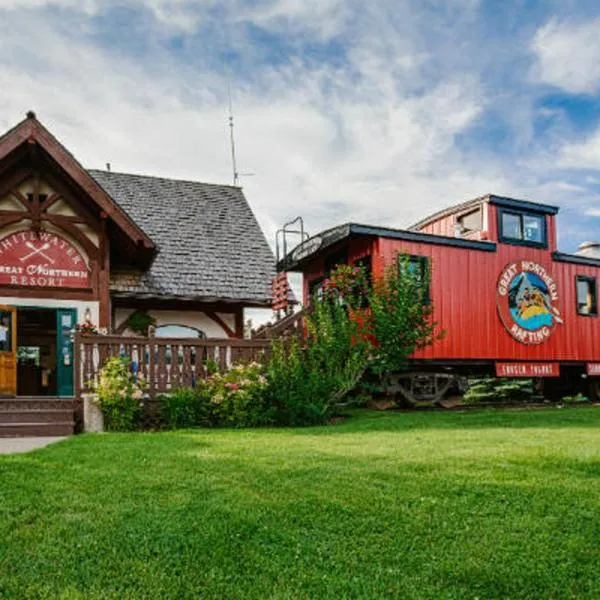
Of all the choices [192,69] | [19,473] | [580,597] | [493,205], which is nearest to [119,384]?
[19,473]

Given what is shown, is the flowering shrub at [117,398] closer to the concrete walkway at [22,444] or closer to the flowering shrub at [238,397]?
the concrete walkway at [22,444]

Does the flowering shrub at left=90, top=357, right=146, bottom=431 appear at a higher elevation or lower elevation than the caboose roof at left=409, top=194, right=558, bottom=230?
lower

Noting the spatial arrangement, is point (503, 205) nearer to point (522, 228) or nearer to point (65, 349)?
point (522, 228)

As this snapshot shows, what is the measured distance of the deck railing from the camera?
10.0 meters

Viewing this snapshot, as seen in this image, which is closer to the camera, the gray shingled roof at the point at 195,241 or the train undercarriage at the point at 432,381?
the train undercarriage at the point at 432,381

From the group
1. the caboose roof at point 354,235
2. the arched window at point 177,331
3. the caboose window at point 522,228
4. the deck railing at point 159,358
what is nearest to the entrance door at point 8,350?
the deck railing at point 159,358

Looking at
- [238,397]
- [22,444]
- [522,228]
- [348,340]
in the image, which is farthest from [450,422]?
[522,228]

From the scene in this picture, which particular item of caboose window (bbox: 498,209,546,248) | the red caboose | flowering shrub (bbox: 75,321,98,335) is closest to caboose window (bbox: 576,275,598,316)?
the red caboose

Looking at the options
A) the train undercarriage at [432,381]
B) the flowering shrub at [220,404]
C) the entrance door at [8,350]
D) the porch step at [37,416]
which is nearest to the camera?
the flowering shrub at [220,404]

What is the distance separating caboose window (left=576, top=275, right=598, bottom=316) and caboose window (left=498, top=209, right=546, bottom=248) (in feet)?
4.67

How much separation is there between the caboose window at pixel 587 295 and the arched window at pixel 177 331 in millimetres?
8349

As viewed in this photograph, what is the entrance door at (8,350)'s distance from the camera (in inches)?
463

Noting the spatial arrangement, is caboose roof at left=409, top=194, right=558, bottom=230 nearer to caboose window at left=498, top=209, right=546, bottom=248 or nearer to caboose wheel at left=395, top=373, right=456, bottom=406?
caboose window at left=498, top=209, right=546, bottom=248

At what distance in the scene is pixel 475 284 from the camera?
539 inches
